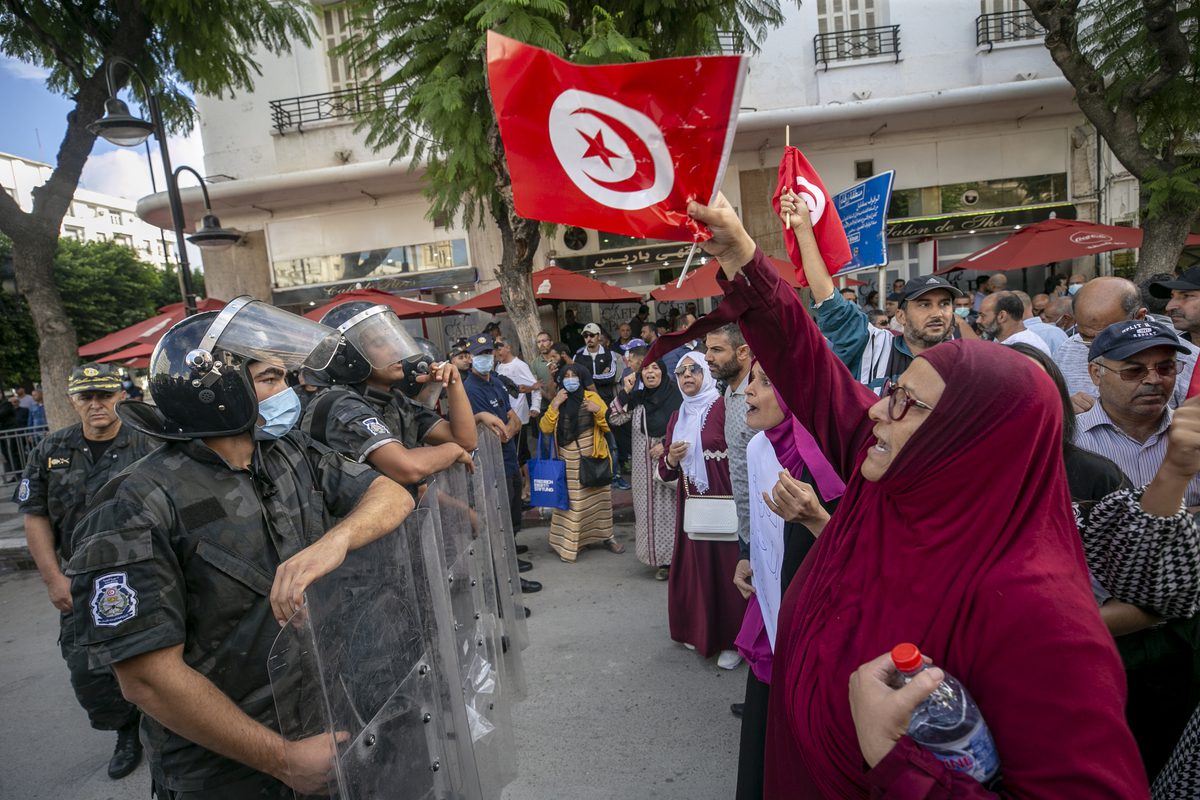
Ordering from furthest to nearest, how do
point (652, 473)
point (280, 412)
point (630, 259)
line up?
point (630, 259) → point (652, 473) → point (280, 412)

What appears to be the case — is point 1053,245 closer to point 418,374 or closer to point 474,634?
point 418,374

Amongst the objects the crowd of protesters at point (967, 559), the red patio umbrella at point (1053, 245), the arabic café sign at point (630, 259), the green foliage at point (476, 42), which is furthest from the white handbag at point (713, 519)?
the arabic café sign at point (630, 259)

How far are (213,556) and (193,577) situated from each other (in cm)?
6

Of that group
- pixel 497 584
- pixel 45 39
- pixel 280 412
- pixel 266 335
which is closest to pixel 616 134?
pixel 266 335

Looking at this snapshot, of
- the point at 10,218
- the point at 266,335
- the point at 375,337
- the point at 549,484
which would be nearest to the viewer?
the point at 266,335

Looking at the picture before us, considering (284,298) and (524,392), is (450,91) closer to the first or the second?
(524,392)

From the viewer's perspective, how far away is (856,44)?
15242 millimetres

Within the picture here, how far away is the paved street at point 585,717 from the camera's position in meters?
3.29

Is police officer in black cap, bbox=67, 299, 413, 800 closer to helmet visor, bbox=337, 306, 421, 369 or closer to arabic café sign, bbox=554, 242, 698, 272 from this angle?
helmet visor, bbox=337, 306, 421, 369

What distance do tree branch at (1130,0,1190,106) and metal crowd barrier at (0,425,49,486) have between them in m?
18.4

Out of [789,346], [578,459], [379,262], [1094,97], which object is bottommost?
[578,459]

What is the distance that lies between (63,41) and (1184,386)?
44.3 feet

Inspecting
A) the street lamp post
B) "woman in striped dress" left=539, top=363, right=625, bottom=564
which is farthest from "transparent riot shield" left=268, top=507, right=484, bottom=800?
the street lamp post

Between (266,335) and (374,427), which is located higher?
(266,335)
